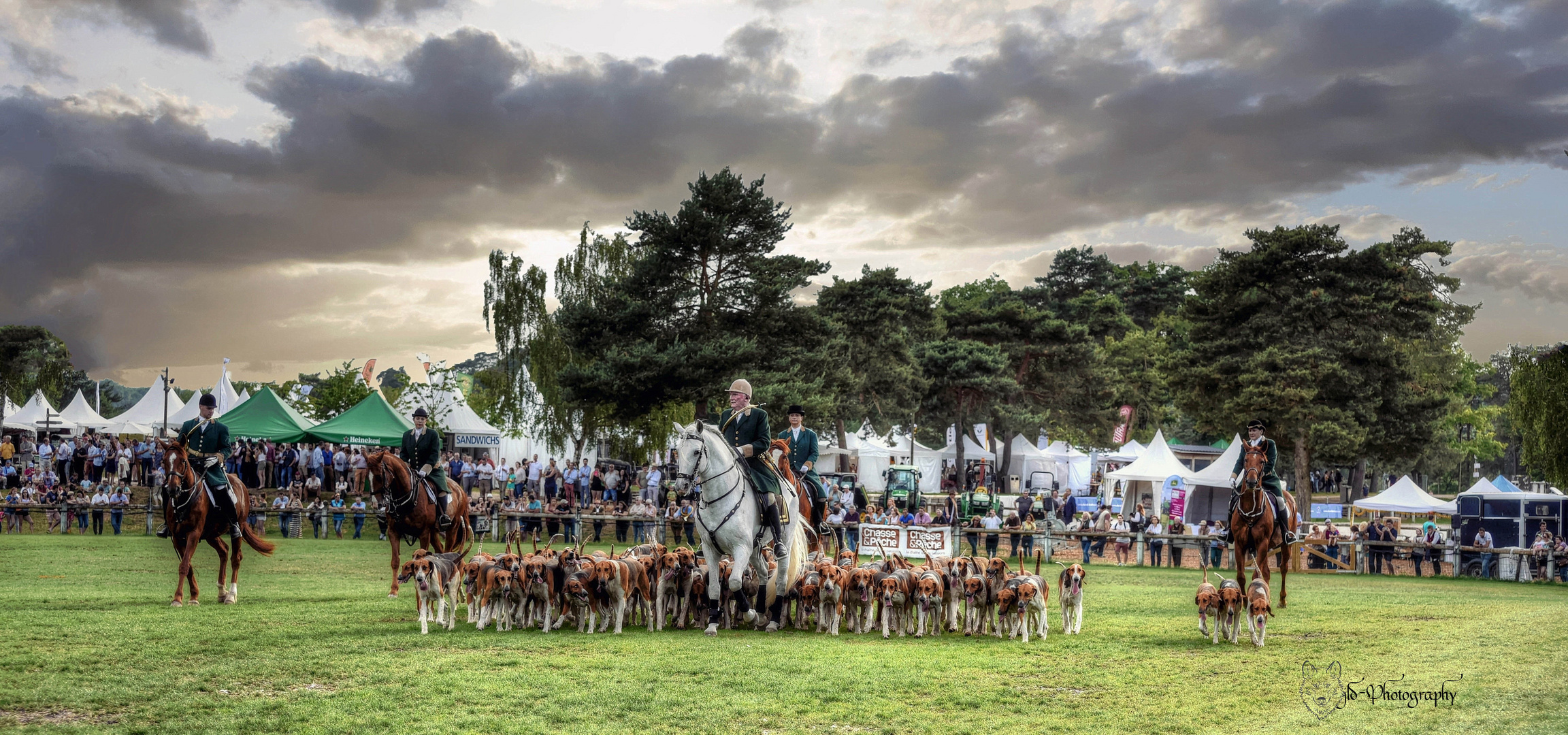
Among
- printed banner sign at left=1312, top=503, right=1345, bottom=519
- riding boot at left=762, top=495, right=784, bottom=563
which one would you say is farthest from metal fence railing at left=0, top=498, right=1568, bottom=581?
riding boot at left=762, top=495, right=784, bottom=563

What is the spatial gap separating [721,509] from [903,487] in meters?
31.0

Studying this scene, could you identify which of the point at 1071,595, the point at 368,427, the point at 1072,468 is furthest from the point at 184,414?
the point at 1072,468

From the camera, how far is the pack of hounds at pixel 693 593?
1296 centimetres

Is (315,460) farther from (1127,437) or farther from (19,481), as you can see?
(1127,437)

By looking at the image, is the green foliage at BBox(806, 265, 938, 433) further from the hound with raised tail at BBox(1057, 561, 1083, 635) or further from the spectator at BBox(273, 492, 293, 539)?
the hound with raised tail at BBox(1057, 561, 1083, 635)

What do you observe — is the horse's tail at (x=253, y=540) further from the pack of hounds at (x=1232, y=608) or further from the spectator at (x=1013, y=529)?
the spectator at (x=1013, y=529)

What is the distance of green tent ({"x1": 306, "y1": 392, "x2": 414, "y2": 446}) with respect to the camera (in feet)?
111

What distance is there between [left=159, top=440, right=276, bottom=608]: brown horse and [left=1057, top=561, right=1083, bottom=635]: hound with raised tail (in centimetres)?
1056

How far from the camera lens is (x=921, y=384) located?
61.4m

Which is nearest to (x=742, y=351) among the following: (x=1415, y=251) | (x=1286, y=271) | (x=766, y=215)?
(x=766, y=215)

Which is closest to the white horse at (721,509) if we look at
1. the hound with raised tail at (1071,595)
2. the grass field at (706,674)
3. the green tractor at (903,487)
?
the grass field at (706,674)

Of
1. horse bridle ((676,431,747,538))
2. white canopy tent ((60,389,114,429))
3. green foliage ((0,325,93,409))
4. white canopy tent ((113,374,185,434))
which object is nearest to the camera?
horse bridle ((676,431,747,538))

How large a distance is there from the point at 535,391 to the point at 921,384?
21.5 m

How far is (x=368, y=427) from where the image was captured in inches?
1356
